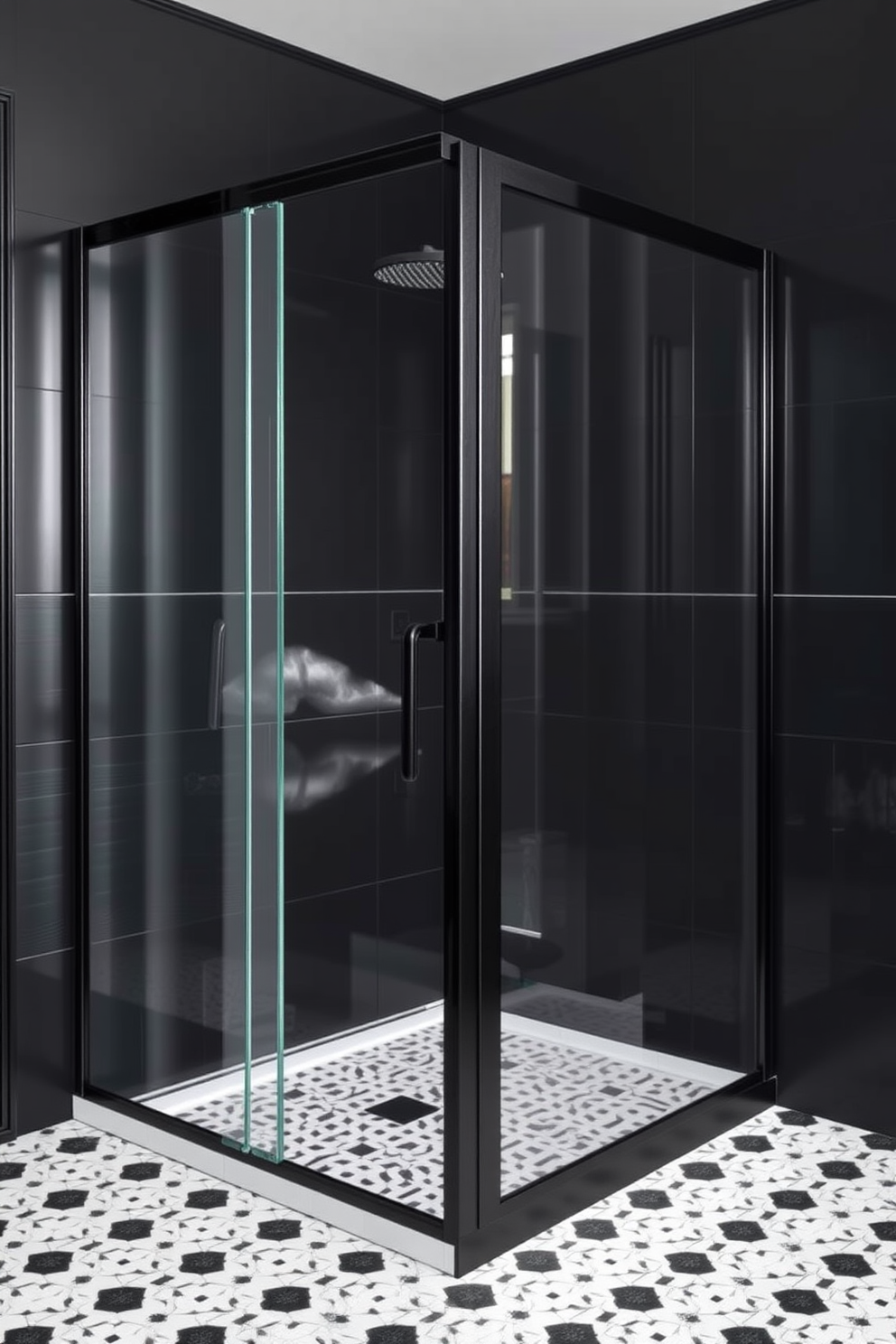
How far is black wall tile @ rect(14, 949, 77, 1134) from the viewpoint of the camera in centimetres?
290

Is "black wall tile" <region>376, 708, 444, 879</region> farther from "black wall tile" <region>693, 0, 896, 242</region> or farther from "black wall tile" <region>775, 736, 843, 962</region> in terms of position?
"black wall tile" <region>693, 0, 896, 242</region>

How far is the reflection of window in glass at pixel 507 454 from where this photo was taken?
92.5 inches

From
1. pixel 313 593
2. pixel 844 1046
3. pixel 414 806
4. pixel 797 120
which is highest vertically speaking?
pixel 797 120

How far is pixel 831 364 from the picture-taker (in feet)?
9.66

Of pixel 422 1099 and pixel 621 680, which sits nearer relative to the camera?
pixel 621 680

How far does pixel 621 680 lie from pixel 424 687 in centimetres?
44

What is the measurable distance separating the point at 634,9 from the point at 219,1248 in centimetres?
271

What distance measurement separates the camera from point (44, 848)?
292 cm

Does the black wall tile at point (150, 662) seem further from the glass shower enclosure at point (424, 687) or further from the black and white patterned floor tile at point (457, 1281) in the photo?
the black and white patterned floor tile at point (457, 1281)

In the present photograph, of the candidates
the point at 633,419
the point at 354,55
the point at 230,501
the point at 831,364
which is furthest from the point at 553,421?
the point at 354,55

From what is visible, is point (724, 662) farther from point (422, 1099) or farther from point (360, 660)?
point (422, 1099)

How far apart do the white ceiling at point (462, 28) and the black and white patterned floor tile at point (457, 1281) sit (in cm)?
251

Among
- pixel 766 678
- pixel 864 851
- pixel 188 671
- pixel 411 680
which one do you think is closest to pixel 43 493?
pixel 188 671

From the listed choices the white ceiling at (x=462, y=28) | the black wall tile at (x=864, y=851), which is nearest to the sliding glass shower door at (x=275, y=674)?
the white ceiling at (x=462, y=28)
